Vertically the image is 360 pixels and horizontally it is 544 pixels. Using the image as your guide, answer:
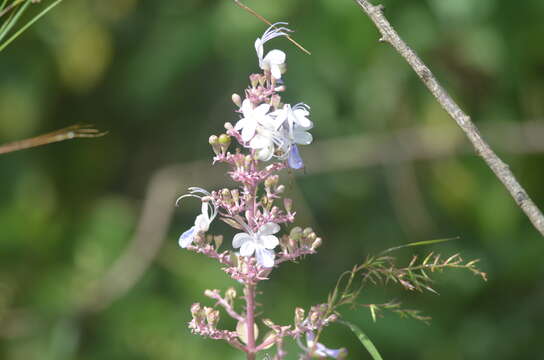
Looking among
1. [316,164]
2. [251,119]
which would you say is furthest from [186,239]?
[316,164]

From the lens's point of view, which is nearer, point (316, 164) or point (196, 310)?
point (196, 310)

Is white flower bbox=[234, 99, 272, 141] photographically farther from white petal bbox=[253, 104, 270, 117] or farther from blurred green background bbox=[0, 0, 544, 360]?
blurred green background bbox=[0, 0, 544, 360]

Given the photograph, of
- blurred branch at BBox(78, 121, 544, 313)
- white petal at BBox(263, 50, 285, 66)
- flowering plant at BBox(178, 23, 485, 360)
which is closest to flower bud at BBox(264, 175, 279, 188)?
flowering plant at BBox(178, 23, 485, 360)

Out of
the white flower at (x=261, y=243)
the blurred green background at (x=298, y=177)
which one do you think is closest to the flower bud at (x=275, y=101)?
the white flower at (x=261, y=243)

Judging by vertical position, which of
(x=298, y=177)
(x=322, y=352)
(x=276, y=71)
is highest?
(x=298, y=177)

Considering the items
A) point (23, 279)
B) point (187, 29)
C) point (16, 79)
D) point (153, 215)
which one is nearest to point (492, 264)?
point (153, 215)

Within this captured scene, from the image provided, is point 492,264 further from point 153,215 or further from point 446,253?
point 153,215

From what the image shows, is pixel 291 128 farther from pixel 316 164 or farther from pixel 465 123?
pixel 316 164
